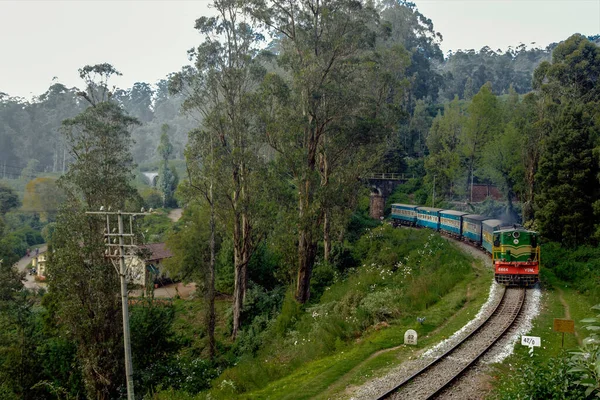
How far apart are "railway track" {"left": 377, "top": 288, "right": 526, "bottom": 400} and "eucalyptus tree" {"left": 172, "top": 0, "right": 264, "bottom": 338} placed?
49.0 ft

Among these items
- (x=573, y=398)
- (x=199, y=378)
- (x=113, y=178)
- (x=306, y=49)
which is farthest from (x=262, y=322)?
(x=573, y=398)

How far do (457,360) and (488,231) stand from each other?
17.0 m

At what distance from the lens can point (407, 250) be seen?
106 ft

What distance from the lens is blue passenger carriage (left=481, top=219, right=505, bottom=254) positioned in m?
28.4

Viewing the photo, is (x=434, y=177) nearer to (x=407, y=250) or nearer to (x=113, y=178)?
(x=407, y=250)

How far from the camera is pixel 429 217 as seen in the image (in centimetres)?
4322

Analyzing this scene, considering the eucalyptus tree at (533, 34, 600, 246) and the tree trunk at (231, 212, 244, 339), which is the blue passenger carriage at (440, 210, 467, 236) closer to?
the eucalyptus tree at (533, 34, 600, 246)

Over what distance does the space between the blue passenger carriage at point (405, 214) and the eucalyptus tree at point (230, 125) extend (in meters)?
22.3

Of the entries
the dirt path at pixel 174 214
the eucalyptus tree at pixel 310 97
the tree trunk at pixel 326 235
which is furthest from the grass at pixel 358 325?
the dirt path at pixel 174 214

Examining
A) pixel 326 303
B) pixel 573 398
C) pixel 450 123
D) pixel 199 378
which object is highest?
pixel 450 123

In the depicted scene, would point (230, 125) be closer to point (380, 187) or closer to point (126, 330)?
point (126, 330)

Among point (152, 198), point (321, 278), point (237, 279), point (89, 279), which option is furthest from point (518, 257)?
point (152, 198)

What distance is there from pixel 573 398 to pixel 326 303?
56.0 ft

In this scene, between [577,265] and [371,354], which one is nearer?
[371,354]
